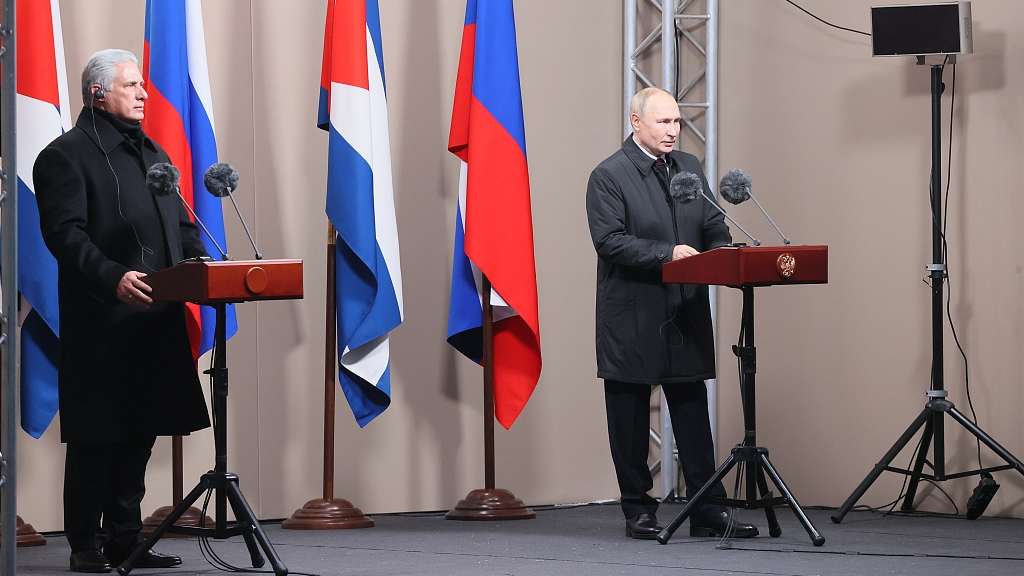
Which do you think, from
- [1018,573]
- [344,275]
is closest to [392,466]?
[344,275]

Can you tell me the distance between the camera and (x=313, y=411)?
519 cm

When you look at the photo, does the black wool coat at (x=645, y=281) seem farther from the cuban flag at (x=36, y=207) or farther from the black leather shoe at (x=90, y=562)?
the cuban flag at (x=36, y=207)

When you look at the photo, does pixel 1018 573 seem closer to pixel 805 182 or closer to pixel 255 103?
pixel 805 182

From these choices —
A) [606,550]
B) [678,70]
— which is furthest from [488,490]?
[678,70]

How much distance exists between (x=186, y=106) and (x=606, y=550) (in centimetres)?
210

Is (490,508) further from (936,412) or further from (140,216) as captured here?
(140,216)

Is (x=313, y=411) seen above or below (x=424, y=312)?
below

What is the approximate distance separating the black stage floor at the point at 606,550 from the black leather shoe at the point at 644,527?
1.7 inches

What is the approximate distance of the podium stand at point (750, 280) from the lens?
3648mm

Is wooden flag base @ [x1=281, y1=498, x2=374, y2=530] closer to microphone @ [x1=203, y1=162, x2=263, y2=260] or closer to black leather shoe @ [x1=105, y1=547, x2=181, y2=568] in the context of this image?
black leather shoe @ [x1=105, y1=547, x2=181, y2=568]

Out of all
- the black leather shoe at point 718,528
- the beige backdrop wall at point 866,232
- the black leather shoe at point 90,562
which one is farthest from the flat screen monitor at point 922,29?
the black leather shoe at point 90,562

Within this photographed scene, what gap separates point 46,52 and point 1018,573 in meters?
3.40

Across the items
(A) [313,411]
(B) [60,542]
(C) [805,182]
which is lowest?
(B) [60,542]

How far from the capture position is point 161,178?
3.26 metres
